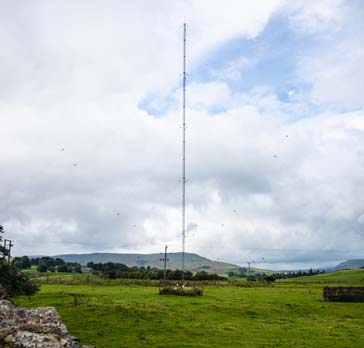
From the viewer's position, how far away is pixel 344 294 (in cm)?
6912

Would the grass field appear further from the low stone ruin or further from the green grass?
the low stone ruin

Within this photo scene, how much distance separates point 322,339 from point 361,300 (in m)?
35.4

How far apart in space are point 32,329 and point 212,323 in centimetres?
2783

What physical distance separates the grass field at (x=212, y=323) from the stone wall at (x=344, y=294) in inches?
238

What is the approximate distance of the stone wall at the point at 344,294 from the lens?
225ft

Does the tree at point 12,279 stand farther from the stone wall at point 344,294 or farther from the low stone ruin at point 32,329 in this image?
the stone wall at point 344,294

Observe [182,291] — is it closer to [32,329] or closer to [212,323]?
[212,323]

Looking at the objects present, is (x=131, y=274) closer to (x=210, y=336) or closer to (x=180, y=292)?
(x=180, y=292)

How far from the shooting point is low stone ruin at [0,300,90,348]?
1777 centimetres

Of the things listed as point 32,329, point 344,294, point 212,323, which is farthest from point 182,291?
point 32,329

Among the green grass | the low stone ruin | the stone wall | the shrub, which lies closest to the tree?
the green grass

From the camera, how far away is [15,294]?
3753 cm

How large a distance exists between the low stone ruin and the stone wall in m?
55.9

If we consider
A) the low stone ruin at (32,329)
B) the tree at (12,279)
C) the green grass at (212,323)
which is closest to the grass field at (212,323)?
the green grass at (212,323)
